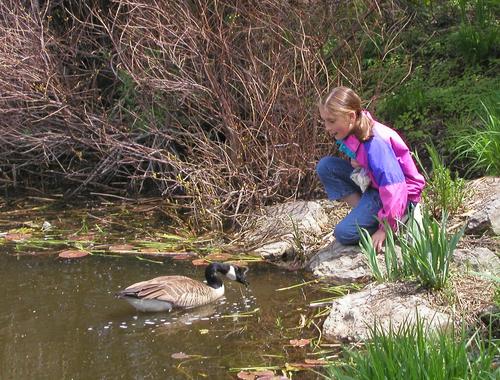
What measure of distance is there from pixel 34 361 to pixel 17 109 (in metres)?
4.04

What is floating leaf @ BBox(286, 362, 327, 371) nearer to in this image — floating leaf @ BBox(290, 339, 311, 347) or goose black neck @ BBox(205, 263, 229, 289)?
floating leaf @ BBox(290, 339, 311, 347)

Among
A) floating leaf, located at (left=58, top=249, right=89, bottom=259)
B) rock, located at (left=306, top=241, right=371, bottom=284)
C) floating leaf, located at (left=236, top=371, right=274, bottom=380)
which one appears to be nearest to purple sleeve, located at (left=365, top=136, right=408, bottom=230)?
rock, located at (left=306, top=241, right=371, bottom=284)

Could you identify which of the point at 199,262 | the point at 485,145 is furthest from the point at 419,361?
the point at 485,145

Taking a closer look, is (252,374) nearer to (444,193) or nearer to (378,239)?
(378,239)

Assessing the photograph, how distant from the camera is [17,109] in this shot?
9102 millimetres

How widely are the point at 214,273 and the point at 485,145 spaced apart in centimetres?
267

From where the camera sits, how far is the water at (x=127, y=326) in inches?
218

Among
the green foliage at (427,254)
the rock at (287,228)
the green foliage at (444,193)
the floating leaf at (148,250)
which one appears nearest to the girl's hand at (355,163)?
the green foliage at (444,193)

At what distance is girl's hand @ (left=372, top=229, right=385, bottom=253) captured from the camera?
677 cm

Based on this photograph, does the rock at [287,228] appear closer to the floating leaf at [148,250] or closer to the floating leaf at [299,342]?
the floating leaf at [148,250]

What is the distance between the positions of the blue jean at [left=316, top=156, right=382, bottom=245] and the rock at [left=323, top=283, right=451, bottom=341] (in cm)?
101

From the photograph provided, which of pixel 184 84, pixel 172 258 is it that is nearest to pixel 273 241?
pixel 172 258

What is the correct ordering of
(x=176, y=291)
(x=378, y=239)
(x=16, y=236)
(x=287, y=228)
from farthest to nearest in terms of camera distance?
(x=16, y=236) < (x=287, y=228) < (x=378, y=239) < (x=176, y=291)

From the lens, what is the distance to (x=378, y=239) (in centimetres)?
680
